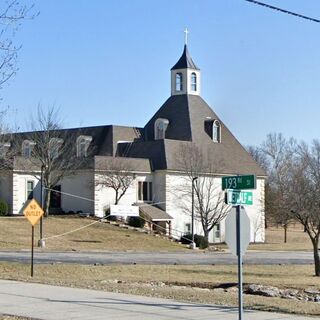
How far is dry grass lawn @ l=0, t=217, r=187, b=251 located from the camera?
49.9 metres

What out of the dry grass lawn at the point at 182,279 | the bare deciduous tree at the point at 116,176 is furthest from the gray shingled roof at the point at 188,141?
the dry grass lawn at the point at 182,279

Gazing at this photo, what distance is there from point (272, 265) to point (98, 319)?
1100 inches

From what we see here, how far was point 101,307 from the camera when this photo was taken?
15570 millimetres

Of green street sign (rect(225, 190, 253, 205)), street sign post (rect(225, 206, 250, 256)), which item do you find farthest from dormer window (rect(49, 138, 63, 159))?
street sign post (rect(225, 206, 250, 256))

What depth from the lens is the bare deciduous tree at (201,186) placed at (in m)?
65.7

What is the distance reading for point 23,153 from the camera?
6831cm

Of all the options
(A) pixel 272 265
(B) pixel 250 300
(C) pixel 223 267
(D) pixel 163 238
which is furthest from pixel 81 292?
(D) pixel 163 238

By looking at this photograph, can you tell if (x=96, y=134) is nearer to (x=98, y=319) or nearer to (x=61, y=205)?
(x=61, y=205)

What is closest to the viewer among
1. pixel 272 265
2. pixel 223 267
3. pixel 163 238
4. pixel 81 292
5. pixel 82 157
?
pixel 81 292

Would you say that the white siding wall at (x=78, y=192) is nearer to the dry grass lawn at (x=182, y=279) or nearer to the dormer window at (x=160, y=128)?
the dormer window at (x=160, y=128)

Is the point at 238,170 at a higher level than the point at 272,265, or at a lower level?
higher

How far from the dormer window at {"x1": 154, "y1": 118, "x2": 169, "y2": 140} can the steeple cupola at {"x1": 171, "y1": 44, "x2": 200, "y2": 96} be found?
4019 mm

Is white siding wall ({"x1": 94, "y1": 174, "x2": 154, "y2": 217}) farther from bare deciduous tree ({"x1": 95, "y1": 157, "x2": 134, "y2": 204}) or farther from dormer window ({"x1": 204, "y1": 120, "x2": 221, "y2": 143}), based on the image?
dormer window ({"x1": 204, "y1": 120, "x2": 221, "y2": 143})

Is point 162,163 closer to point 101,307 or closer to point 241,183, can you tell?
point 101,307
